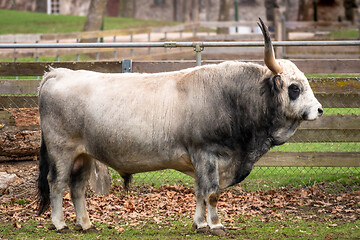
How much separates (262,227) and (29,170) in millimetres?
3694

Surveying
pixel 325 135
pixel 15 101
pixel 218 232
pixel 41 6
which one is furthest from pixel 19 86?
pixel 41 6

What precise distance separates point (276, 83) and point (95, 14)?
24.9 metres

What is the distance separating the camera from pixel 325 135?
33.8 feet

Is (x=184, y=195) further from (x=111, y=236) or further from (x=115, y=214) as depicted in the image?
(x=111, y=236)

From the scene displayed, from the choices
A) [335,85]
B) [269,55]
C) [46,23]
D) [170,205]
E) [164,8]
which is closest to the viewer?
[269,55]

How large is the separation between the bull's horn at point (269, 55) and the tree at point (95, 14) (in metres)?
24.5

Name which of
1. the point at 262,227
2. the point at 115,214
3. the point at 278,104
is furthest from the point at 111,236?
the point at 278,104

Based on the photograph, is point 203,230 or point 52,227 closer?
point 203,230

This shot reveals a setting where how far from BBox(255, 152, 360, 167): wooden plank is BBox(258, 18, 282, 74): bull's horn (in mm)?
2858

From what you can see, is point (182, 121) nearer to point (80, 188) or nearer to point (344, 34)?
point (80, 188)

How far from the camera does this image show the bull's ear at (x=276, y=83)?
762 centimetres

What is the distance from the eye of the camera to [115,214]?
9.09m

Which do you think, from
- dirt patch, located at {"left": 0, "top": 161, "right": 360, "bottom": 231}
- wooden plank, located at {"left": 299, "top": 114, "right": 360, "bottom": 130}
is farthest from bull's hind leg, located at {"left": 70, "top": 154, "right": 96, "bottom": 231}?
wooden plank, located at {"left": 299, "top": 114, "right": 360, "bottom": 130}

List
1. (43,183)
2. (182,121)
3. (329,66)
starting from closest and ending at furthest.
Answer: (182,121), (43,183), (329,66)
